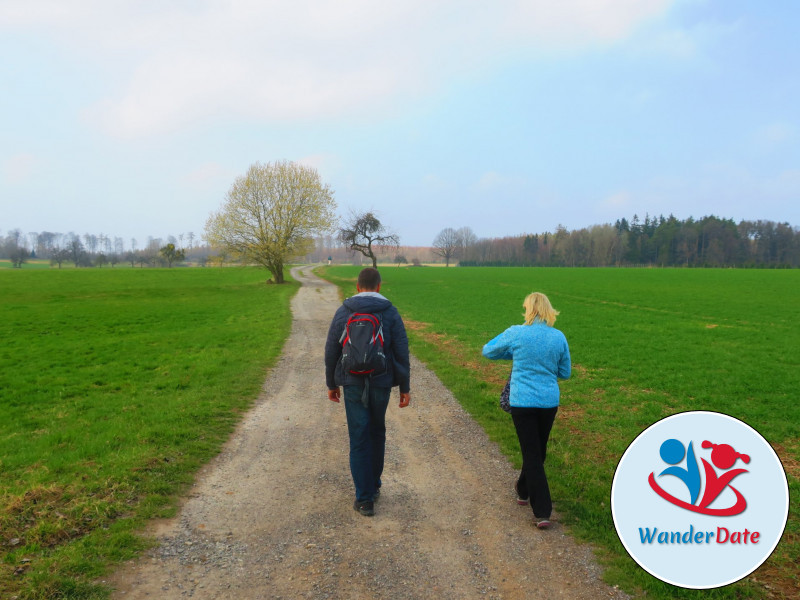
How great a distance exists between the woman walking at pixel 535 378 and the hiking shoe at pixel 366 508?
5.21ft

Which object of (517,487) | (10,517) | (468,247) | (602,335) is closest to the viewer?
(10,517)

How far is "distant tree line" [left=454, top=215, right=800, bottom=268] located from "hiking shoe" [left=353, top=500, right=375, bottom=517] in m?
133

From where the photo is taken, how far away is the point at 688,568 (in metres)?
3.41

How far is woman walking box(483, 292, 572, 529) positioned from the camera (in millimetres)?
4488

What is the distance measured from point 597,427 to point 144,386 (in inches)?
363

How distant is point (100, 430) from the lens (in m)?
7.25

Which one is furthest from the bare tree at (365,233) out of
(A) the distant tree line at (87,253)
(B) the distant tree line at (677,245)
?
(B) the distant tree line at (677,245)

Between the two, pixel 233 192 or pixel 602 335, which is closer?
pixel 602 335

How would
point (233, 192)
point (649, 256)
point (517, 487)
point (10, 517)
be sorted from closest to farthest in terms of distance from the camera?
point (10, 517) → point (517, 487) → point (233, 192) → point (649, 256)

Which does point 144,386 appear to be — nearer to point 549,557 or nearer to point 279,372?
point 279,372

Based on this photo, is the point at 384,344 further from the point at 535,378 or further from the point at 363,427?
the point at 535,378

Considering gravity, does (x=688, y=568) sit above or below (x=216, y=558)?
above

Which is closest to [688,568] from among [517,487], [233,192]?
[517,487]

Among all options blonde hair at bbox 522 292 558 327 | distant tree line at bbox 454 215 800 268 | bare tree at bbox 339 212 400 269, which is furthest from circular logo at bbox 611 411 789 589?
distant tree line at bbox 454 215 800 268
